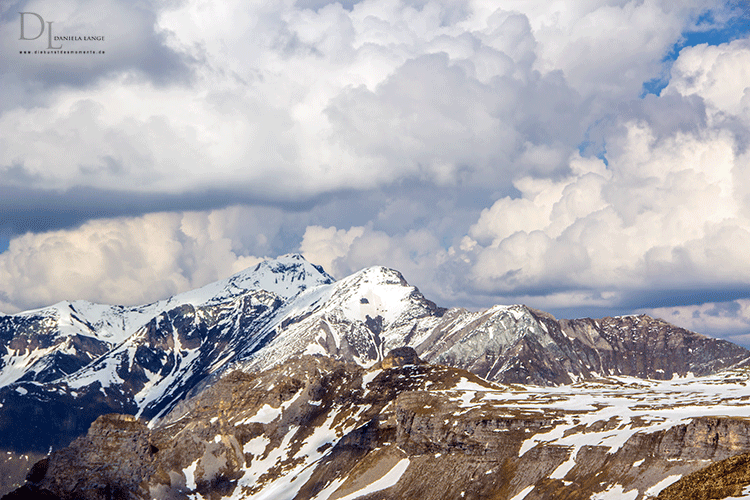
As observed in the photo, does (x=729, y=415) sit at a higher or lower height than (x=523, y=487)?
higher

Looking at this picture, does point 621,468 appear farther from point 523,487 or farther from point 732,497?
point 732,497

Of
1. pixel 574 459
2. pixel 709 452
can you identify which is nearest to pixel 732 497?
pixel 709 452

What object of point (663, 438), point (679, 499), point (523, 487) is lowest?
point (523, 487)

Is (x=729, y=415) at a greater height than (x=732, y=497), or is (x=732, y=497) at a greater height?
(x=732, y=497)

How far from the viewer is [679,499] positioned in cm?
7525

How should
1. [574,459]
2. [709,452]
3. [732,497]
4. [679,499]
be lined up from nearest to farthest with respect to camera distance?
[732,497] < [679,499] < [709,452] < [574,459]

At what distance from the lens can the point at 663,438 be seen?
602 ft

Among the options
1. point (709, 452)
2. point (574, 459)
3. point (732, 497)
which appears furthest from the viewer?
point (574, 459)

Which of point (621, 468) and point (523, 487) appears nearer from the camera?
point (621, 468)

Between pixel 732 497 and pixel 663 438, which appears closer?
pixel 732 497

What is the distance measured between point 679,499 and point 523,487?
12717 cm

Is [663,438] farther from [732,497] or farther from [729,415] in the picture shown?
[732,497]

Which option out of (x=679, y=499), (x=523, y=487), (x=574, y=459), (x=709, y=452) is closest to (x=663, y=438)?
(x=709, y=452)

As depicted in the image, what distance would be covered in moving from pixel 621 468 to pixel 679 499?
11203 cm
